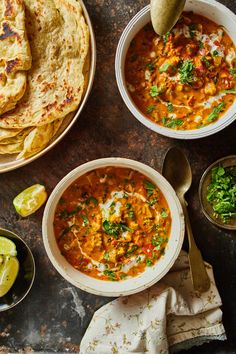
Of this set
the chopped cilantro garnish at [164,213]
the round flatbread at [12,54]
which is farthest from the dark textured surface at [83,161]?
the round flatbread at [12,54]

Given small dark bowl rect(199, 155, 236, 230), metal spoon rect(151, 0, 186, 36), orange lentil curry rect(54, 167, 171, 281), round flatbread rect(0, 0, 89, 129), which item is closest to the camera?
metal spoon rect(151, 0, 186, 36)

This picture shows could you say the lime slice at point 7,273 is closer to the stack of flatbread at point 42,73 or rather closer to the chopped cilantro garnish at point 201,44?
the stack of flatbread at point 42,73

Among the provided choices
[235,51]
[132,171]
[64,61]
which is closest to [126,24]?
[64,61]

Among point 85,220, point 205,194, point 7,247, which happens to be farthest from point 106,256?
point 205,194

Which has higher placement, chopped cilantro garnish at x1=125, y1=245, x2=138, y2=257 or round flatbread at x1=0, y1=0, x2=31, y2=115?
round flatbread at x1=0, y1=0, x2=31, y2=115

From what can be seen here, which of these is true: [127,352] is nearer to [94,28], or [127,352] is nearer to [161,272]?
[161,272]

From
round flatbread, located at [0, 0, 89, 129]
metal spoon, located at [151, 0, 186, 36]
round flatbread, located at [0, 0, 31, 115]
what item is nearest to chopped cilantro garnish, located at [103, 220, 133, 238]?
round flatbread, located at [0, 0, 89, 129]

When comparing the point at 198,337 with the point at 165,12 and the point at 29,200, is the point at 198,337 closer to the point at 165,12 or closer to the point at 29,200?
the point at 29,200

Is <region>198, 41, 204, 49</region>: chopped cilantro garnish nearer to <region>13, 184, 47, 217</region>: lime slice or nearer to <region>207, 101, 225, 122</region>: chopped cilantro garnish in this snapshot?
<region>207, 101, 225, 122</region>: chopped cilantro garnish
